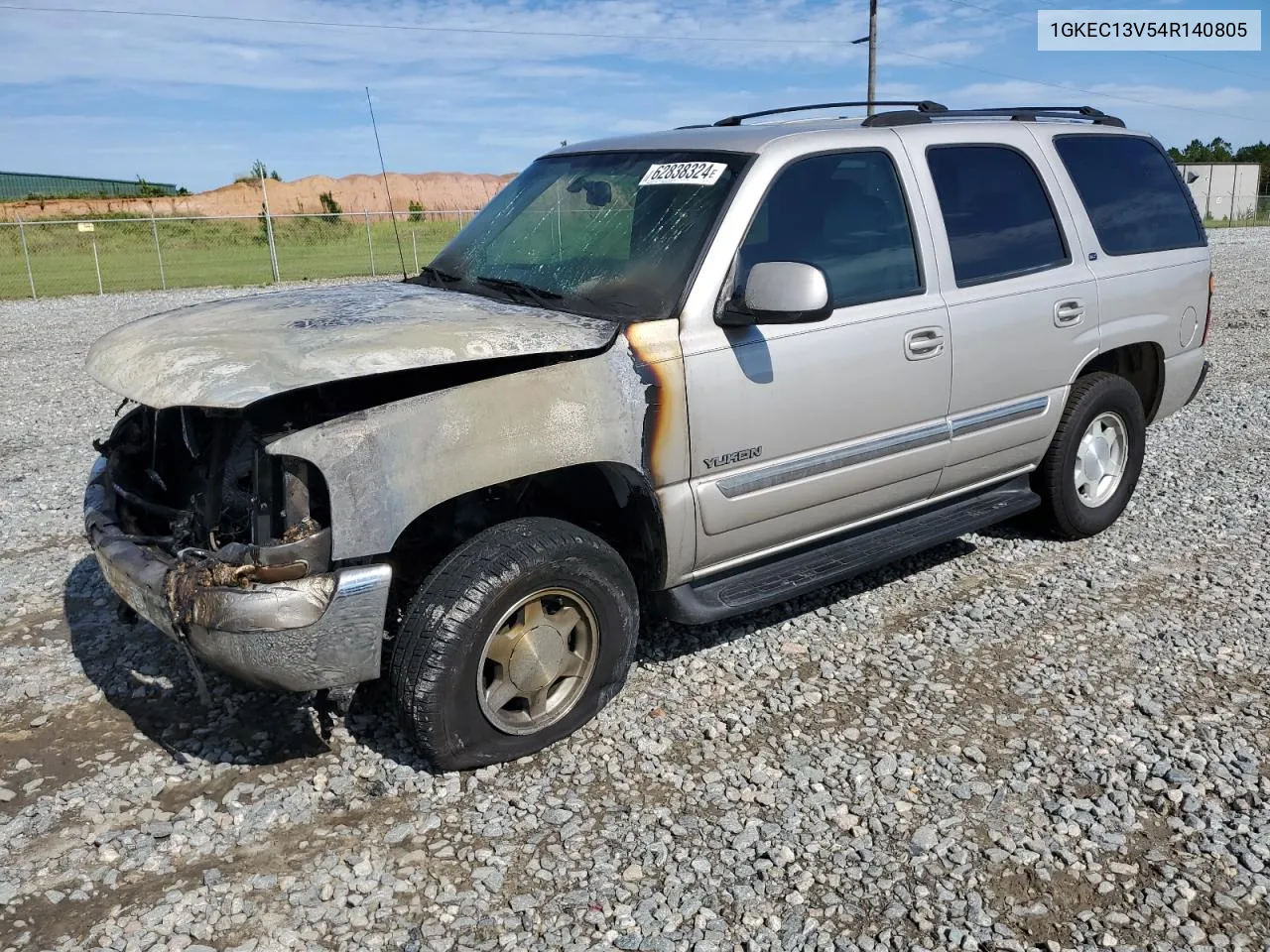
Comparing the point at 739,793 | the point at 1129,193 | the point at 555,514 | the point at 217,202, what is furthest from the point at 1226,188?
the point at 739,793

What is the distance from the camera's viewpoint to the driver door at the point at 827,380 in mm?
3668

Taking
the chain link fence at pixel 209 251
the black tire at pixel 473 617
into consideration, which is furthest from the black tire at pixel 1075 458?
the chain link fence at pixel 209 251

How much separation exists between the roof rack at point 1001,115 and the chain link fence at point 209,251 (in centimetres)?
1718

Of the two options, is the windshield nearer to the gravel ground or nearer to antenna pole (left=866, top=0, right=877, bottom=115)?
the gravel ground

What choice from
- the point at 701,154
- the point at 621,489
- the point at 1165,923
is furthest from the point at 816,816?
the point at 701,154

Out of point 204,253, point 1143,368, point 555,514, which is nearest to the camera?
point 555,514

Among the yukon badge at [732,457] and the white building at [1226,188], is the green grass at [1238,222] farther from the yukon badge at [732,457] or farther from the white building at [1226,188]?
the yukon badge at [732,457]

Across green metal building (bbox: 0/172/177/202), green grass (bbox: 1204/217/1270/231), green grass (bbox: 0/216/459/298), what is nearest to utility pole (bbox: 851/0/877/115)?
green grass (bbox: 0/216/459/298)

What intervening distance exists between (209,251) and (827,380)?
3842cm

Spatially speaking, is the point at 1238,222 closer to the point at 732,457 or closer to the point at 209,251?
the point at 209,251

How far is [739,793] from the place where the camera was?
3.29 metres

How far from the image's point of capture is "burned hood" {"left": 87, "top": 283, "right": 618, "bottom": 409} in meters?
2.90

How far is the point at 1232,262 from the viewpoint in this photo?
907 inches

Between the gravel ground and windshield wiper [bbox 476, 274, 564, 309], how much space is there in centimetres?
151
